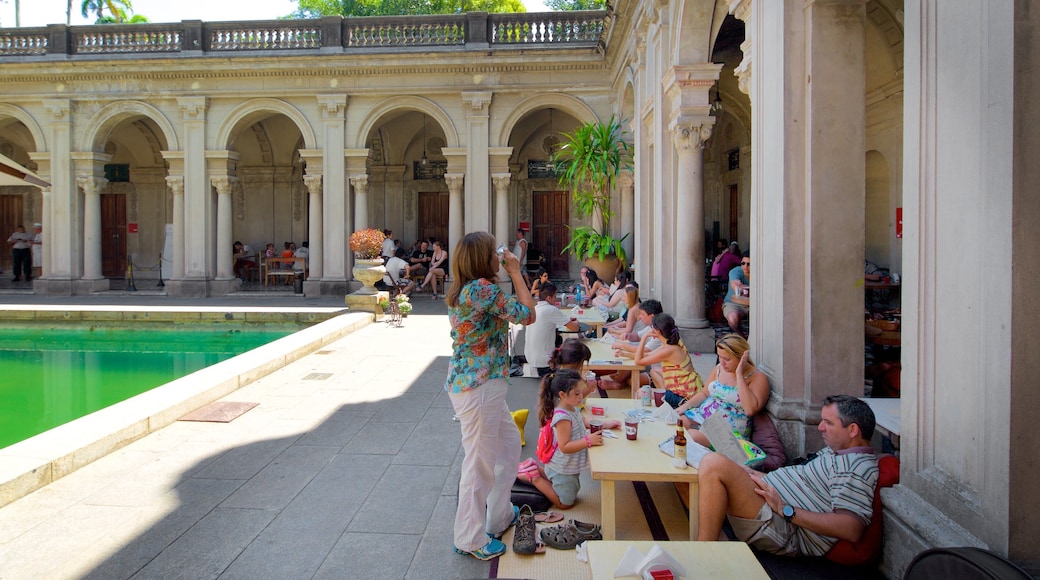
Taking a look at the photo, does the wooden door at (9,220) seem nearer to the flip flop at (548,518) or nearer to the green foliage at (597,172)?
the green foliage at (597,172)

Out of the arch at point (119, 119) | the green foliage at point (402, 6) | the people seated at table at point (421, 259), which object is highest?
the green foliage at point (402, 6)

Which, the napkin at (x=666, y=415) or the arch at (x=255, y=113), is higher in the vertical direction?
the arch at (x=255, y=113)

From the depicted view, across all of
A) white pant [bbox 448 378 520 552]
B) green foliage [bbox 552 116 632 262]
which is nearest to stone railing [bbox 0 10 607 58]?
green foliage [bbox 552 116 632 262]

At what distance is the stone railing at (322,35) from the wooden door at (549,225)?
518 centimetres

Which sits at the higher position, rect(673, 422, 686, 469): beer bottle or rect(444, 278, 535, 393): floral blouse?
rect(444, 278, 535, 393): floral blouse

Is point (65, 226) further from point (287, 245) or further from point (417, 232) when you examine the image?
point (417, 232)

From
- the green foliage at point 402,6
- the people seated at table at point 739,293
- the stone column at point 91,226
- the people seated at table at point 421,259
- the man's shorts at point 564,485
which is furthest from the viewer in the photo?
the green foliage at point 402,6

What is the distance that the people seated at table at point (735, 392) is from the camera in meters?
4.30

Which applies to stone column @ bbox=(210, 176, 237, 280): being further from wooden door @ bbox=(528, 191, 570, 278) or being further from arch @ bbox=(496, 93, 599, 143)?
wooden door @ bbox=(528, 191, 570, 278)

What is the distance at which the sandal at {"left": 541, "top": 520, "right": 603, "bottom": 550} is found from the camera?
3.40 m

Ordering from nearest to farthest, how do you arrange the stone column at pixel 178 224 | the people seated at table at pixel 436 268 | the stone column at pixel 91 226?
the people seated at table at pixel 436 268, the stone column at pixel 178 224, the stone column at pixel 91 226

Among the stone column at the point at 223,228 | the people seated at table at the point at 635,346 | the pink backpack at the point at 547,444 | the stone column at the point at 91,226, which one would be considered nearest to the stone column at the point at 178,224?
the stone column at the point at 223,228

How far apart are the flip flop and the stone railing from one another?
14.6 metres

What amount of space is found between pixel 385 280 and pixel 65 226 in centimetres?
967
